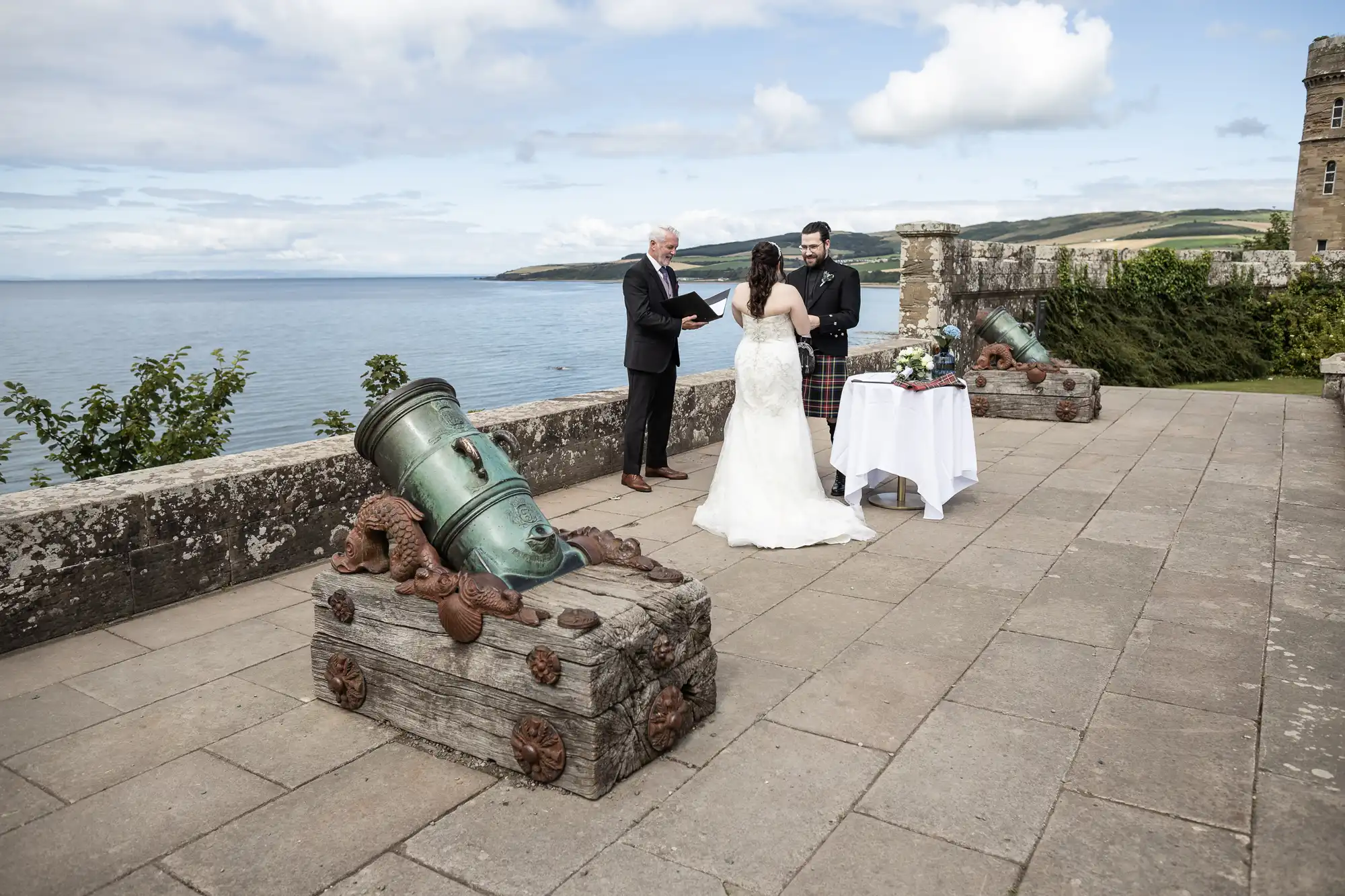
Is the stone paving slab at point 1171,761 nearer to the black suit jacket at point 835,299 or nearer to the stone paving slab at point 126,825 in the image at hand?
the stone paving slab at point 126,825

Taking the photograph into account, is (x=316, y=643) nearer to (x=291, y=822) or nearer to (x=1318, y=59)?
(x=291, y=822)

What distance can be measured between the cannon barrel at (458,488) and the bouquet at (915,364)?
353 cm

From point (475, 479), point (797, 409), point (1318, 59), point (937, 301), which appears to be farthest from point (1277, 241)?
point (475, 479)

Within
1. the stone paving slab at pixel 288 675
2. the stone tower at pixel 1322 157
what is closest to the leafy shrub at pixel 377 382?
the stone paving slab at pixel 288 675

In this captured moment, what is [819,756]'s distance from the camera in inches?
117

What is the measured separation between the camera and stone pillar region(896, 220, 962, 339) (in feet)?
36.3

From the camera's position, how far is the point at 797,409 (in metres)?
5.79

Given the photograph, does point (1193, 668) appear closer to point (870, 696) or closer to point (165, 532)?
point (870, 696)

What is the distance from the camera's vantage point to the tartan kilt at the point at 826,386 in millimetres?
6598

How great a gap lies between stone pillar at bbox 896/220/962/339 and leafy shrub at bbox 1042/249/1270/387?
3640 millimetres

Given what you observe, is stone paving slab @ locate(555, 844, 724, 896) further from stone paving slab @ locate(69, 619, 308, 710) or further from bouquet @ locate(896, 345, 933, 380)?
bouquet @ locate(896, 345, 933, 380)

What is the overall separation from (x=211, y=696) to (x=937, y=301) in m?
9.55

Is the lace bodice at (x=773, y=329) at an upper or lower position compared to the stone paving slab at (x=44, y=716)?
upper

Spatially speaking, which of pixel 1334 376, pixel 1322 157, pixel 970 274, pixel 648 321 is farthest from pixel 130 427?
pixel 1322 157
